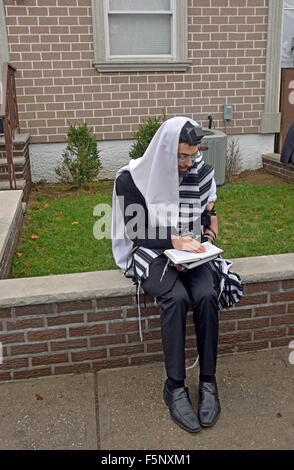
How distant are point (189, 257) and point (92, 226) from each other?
2.84m

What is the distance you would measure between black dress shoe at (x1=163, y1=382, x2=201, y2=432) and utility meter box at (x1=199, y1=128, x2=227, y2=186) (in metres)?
4.79

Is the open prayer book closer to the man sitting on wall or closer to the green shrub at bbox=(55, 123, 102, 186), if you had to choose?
the man sitting on wall

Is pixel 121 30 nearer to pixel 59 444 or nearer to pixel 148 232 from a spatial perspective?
pixel 148 232

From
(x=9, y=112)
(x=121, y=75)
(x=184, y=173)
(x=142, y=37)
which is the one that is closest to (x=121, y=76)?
(x=121, y=75)

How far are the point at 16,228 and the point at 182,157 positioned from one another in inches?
101

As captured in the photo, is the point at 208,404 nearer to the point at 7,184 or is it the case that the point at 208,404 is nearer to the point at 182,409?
the point at 182,409

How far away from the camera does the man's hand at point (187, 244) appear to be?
280 centimetres

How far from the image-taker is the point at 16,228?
189 inches

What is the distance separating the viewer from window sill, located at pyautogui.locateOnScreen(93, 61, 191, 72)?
290 inches

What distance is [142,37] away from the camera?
7.61 m

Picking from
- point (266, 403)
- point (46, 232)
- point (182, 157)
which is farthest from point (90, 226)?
point (266, 403)

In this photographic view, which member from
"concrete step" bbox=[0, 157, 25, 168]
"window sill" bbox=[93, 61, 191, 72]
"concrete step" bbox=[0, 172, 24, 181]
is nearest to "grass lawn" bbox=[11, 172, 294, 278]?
"concrete step" bbox=[0, 172, 24, 181]

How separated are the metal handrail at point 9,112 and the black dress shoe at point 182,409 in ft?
12.4

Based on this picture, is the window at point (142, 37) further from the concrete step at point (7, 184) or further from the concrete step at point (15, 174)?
the concrete step at point (7, 184)
